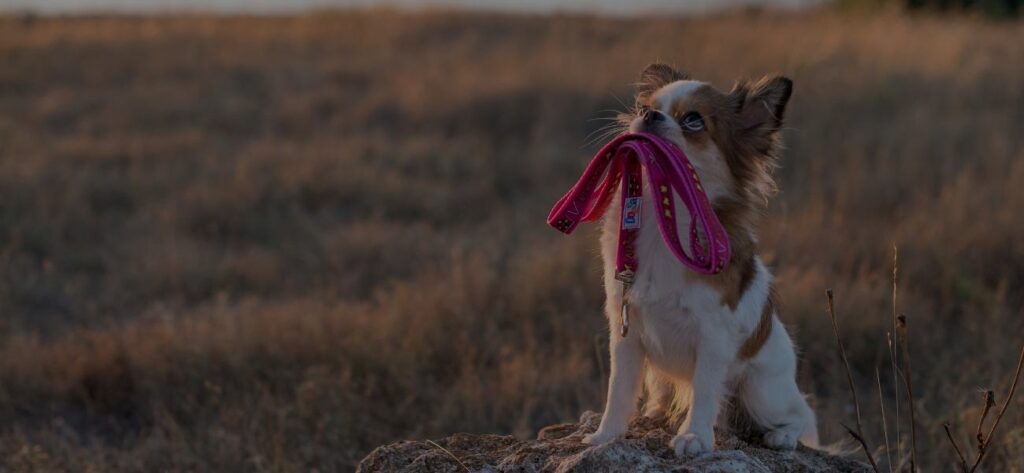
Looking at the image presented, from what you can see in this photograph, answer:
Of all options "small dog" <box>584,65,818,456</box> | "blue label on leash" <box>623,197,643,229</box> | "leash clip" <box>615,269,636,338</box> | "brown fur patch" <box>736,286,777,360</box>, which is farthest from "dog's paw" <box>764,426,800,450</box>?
"blue label on leash" <box>623,197,643,229</box>

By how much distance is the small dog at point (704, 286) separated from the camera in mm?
3246

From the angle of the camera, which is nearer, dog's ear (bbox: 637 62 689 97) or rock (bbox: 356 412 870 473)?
rock (bbox: 356 412 870 473)

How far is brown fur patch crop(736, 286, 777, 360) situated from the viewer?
349 cm

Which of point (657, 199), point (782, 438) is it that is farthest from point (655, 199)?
point (782, 438)

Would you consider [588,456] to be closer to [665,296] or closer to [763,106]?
[665,296]

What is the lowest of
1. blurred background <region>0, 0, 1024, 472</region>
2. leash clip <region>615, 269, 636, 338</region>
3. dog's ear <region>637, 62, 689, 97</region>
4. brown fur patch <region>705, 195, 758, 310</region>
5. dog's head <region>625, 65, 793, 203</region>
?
blurred background <region>0, 0, 1024, 472</region>

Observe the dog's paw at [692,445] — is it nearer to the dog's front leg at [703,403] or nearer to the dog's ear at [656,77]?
the dog's front leg at [703,403]

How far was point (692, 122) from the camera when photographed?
10.7ft

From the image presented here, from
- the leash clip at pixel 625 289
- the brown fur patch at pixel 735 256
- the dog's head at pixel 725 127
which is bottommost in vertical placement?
the leash clip at pixel 625 289

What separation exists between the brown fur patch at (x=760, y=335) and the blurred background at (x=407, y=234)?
128 cm

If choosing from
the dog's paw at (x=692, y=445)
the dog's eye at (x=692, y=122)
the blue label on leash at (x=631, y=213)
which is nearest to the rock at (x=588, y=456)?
the dog's paw at (x=692, y=445)

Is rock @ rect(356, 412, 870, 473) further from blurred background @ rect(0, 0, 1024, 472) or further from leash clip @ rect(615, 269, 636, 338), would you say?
blurred background @ rect(0, 0, 1024, 472)

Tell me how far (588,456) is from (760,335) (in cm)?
78

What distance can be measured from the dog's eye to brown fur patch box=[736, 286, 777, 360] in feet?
2.27
